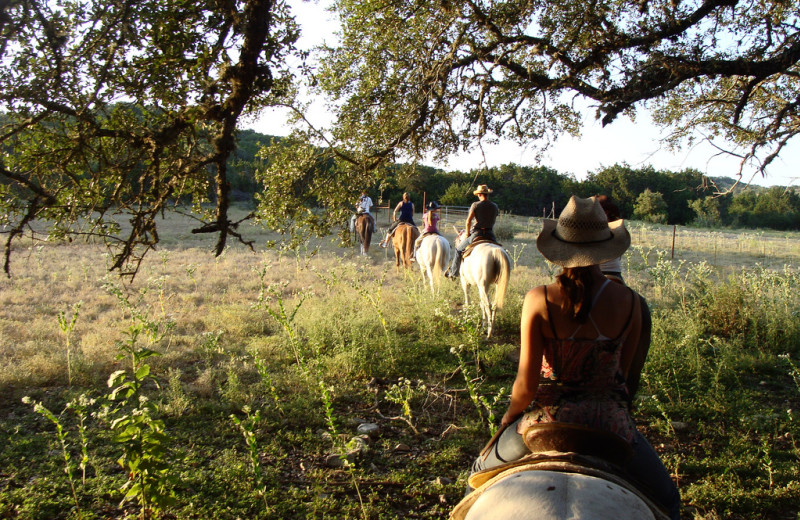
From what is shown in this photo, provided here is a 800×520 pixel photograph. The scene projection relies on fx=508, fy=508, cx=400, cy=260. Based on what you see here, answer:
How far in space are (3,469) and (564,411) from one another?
14.1ft

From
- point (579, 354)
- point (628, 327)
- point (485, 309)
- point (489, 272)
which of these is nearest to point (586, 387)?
point (579, 354)

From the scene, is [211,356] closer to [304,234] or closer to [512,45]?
[304,234]

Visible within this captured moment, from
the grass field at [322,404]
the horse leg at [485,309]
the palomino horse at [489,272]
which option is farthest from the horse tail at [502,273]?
the grass field at [322,404]

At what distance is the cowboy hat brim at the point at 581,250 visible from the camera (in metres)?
2.19

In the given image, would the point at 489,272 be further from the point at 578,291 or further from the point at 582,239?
the point at 578,291

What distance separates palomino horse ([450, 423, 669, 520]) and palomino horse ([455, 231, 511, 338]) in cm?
578

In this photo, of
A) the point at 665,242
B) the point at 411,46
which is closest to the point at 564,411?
the point at 411,46

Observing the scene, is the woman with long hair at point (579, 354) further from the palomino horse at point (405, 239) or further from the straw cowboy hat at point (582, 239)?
the palomino horse at point (405, 239)

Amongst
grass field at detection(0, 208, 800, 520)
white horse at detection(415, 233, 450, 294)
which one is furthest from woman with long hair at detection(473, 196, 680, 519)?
white horse at detection(415, 233, 450, 294)

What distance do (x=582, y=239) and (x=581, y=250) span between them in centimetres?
8

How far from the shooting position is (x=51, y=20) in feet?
10.9

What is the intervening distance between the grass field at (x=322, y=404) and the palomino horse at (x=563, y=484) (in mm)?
1797

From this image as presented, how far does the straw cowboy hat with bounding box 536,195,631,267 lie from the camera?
2205mm

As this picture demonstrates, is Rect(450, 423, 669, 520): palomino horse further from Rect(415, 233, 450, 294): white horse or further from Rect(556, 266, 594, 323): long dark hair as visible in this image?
Rect(415, 233, 450, 294): white horse
